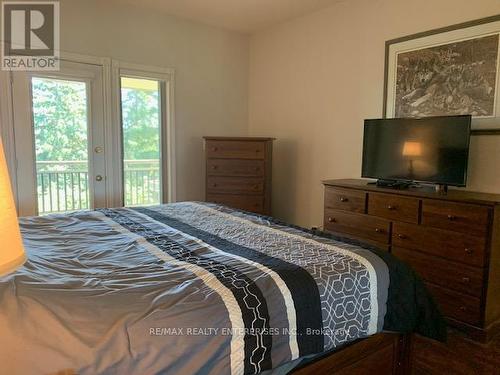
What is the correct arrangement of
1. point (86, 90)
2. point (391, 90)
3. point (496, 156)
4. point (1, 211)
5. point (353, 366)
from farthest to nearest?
1. point (86, 90)
2. point (391, 90)
3. point (496, 156)
4. point (353, 366)
5. point (1, 211)

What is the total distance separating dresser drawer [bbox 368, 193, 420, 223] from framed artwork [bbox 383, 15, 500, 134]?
0.75 meters

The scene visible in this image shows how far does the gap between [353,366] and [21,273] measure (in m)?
1.35

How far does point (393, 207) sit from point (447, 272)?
0.56 metres

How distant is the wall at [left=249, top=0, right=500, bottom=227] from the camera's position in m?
2.88

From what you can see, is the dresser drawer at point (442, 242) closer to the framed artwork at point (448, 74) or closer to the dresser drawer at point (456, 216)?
the dresser drawer at point (456, 216)

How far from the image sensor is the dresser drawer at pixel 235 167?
394cm

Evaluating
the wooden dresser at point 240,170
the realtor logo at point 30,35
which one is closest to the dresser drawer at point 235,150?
the wooden dresser at point 240,170

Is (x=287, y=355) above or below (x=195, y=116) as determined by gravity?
below

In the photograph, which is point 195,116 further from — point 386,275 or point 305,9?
point 386,275

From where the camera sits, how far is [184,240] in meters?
1.82

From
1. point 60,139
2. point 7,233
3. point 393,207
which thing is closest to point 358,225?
point 393,207

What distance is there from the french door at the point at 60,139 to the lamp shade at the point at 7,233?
305 centimetres

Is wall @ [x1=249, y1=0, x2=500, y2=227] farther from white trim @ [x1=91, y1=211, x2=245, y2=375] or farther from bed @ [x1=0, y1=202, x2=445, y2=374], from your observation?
white trim @ [x1=91, y1=211, x2=245, y2=375]

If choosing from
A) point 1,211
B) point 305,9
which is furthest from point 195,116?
point 1,211
